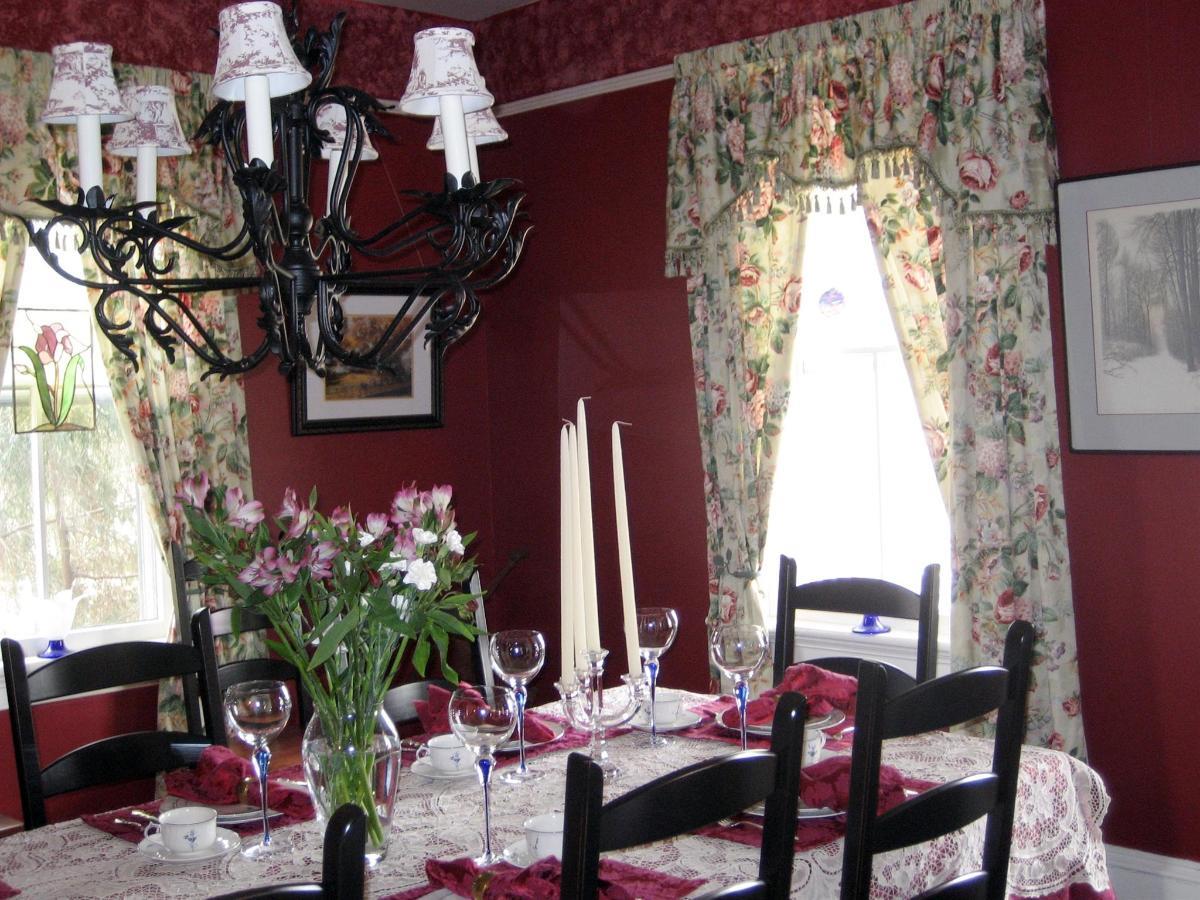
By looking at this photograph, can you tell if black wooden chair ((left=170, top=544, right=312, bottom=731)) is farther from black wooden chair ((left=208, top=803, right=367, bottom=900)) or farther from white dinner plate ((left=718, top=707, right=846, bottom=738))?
black wooden chair ((left=208, top=803, right=367, bottom=900))

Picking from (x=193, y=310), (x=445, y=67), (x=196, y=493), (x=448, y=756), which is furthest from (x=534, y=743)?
(x=193, y=310)

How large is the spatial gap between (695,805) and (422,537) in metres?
0.71

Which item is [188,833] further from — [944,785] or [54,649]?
[54,649]

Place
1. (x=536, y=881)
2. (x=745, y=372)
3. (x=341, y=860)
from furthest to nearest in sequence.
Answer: (x=745, y=372), (x=536, y=881), (x=341, y=860)

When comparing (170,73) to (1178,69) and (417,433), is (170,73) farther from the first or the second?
(1178,69)

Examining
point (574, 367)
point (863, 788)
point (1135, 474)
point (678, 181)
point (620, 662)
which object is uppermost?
point (678, 181)

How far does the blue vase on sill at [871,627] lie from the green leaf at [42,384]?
2641mm

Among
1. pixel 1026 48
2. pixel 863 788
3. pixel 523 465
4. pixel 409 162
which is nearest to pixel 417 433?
pixel 523 465

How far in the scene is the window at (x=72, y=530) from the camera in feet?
13.8

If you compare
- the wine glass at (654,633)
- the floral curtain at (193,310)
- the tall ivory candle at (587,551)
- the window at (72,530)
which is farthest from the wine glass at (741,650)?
the window at (72,530)

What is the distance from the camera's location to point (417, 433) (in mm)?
5148

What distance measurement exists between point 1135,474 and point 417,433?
2611mm

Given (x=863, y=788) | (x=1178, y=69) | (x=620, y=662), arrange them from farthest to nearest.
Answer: (x=620, y=662) < (x=1178, y=69) < (x=863, y=788)

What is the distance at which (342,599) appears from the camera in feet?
7.01
